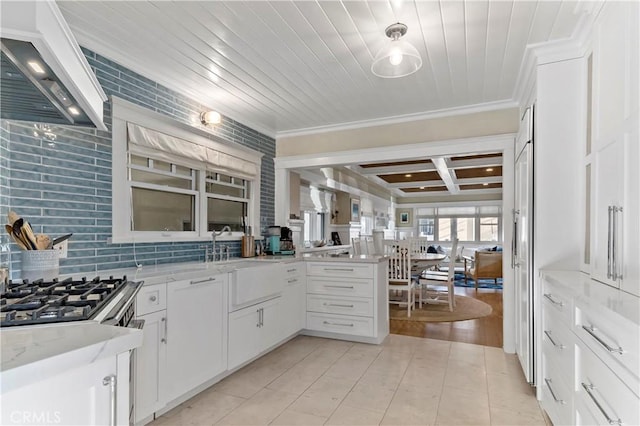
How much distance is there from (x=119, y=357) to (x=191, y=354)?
1528 mm

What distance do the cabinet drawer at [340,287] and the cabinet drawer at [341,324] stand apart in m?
0.24

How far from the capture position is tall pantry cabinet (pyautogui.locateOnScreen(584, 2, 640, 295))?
1466mm

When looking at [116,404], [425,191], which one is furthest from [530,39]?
[425,191]

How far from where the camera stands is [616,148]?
164cm

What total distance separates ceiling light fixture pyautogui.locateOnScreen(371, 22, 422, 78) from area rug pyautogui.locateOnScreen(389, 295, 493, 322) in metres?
3.39

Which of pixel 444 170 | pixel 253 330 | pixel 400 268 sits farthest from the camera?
pixel 444 170

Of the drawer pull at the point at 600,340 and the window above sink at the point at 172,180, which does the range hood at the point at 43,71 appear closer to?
the window above sink at the point at 172,180

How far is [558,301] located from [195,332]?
2206 mm

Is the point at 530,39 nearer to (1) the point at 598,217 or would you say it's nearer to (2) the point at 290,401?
(1) the point at 598,217

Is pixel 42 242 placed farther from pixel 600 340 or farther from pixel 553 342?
pixel 553 342

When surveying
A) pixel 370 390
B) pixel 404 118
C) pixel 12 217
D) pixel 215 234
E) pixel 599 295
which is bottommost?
pixel 370 390

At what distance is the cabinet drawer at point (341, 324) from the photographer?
3549 millimetres

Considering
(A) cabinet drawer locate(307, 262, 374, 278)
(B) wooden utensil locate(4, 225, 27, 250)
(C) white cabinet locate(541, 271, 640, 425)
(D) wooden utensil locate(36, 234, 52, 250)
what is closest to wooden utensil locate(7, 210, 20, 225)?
(B) wooden utensil locate(4, 225, 27, 250)

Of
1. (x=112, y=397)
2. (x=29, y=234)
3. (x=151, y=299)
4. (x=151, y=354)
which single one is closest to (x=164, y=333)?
(x=151, y=354)
